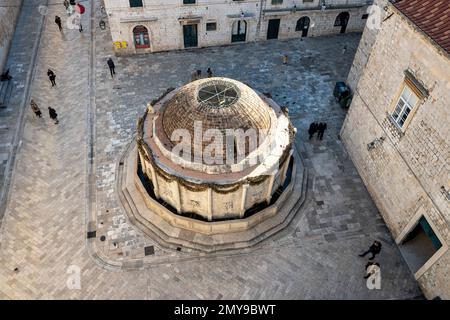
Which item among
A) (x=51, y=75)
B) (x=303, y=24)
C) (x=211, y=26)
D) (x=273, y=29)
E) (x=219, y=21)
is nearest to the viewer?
(x=51, y=75)

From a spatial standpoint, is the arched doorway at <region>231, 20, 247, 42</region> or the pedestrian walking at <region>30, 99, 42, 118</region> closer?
the pedestrian walking at <region>30, 99, 42, 118</region>

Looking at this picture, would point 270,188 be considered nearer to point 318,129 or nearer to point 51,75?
point 318,129

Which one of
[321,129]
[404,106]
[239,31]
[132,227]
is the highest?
[404,106]

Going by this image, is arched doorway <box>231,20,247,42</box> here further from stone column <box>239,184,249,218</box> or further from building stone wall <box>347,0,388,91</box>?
stone column <box>239,184,249,218</box>

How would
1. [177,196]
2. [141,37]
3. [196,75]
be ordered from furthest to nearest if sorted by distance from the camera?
[141,37] < [196,75] < [177,196]

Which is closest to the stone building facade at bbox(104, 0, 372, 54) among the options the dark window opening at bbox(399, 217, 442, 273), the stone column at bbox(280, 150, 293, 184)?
the stone column at bbox(280, 150, 293, 184)

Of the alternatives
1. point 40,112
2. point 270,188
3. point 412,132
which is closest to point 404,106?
point 412,132

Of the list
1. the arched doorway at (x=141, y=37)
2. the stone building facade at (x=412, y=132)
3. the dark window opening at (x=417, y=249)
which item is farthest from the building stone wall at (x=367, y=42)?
the arched doorway at (x=141, y=37)

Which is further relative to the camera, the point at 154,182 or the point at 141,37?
the point at 141,37
